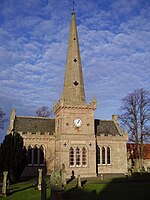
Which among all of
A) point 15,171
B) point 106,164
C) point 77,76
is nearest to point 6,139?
point 15,171

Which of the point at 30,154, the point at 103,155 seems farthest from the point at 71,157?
the point at 103,155

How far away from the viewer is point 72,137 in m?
33.9

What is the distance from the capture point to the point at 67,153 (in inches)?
1304

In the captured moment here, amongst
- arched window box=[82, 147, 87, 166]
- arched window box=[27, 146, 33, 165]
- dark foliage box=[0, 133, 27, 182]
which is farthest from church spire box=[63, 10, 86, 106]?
dark foliage box=[0, 133, 27, 182]

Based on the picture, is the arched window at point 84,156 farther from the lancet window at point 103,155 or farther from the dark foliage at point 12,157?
the dark foliage at point 12,157

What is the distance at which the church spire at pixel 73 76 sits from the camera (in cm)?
3528

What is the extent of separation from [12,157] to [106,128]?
20575 millimetres

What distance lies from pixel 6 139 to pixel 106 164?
18.2 m

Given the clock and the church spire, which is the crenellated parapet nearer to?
the church spire

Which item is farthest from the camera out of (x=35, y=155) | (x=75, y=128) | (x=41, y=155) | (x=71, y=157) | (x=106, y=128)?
(x=106, y=128)

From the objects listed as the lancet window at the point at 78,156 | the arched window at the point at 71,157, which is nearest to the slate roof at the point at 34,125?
the arched window at the point at 71,157

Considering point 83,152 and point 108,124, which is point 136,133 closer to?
point 108,124

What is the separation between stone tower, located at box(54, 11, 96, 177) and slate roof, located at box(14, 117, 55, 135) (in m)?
2.94

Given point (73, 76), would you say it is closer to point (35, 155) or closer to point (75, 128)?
point (75, 128)
